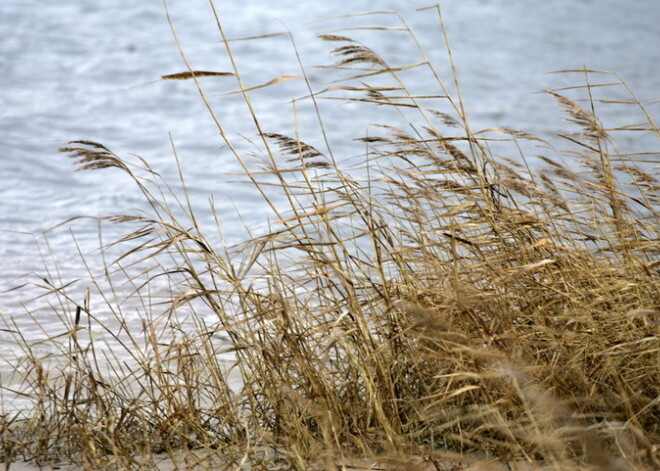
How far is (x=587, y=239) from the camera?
267cm

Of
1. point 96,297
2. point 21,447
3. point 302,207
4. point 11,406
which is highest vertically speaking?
point 302,207

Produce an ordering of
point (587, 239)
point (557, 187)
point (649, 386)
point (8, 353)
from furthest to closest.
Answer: point (8, 353) → point (557, 187) → point (587, 239) → point (649, 386)

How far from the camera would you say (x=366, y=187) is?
2.49 metres

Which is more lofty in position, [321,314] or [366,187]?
[366,187]

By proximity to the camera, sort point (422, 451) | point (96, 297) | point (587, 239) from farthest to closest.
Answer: point (96, 297) < point (587, 239) < point (422, 451)

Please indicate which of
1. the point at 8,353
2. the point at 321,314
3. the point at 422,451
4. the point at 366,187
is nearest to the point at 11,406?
the point at 8,353

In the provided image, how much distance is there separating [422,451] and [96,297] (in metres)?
3.32

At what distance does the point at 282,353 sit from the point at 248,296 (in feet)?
0.59

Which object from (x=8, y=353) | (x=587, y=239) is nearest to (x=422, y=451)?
(x=587, y=239)

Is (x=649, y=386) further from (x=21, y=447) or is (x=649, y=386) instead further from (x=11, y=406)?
(x=11, y=406)

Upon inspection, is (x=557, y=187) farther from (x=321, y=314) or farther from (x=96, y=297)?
(x=96, y=297)

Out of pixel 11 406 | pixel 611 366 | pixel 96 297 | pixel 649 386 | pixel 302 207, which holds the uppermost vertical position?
pixel 302 207

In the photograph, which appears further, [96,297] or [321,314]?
[96,297]

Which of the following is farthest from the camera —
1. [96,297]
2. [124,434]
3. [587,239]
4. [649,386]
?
[96,297]
